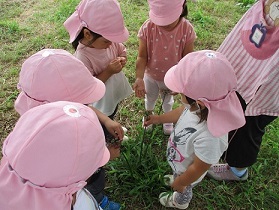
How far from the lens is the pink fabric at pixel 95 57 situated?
6.06 ft

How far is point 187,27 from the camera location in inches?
84.6

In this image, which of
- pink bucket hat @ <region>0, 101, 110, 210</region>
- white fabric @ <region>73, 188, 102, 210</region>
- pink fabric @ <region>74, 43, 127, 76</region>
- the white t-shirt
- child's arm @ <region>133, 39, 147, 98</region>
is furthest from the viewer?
child's arm @ <region>133, 39, 147, 98</region>

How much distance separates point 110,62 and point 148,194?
0.99 m

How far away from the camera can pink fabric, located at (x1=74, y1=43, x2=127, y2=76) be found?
1.85 m

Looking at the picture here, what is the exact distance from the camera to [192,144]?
1614mm

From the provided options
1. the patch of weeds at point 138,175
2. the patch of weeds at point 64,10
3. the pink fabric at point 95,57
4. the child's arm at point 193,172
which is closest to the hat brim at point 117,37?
the pink fabric at point 95,57

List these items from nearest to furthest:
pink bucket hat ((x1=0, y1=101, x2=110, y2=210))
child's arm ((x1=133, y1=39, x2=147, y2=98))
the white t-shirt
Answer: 1. pink bucket hat ((x1=0, y1=101, x2=110, y2=210))
2. the white t-shirt
3. child's arm ((x1=133, y1=39, x2=147, y2=98))

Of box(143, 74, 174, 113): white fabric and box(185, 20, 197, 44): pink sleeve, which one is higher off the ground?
box(185, 20, 197, 44): pink sleeve

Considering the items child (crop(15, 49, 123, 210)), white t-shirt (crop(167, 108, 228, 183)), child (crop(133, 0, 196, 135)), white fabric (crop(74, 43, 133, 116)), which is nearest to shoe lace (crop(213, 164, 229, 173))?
white t-shirt (crop(167, 108, 228, 183))

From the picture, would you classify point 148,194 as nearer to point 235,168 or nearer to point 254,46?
point 235,168

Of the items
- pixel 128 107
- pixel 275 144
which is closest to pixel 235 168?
pixel 275 144

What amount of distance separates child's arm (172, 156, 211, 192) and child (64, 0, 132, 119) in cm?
71

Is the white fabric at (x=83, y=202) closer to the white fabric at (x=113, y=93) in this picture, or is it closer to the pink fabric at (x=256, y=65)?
the white fabric at (x=113, y=93)

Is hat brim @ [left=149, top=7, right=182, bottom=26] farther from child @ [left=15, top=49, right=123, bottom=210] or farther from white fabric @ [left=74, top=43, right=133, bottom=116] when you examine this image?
Result: child @ [left=15, top=49, right=123, bottom=210]
